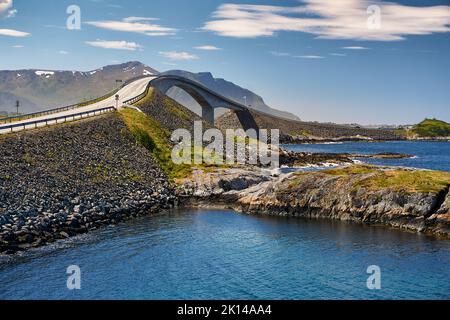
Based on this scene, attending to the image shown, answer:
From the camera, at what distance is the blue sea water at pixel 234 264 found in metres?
35.2

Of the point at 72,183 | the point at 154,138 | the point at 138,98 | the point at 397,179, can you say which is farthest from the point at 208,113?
the point at 397,179

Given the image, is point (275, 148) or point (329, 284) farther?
point (275, 148)

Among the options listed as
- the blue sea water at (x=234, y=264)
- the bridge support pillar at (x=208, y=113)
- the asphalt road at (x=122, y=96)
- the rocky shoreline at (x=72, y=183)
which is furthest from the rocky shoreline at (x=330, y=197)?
the bridge support pillar at (x=208, y=113)

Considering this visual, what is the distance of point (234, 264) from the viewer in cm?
4150

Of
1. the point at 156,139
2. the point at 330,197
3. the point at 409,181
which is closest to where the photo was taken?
the point at 409,181

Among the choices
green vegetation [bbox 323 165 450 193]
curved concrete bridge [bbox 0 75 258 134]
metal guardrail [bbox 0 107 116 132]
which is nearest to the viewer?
green vegetation [bbox 323 165 450 193]

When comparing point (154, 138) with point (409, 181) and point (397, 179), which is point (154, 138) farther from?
point (409, 181)

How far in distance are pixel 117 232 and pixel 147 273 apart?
13898 mm

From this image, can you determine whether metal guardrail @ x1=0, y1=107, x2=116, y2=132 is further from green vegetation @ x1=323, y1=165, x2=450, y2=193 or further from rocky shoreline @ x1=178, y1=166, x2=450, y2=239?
green vegetation @ x1=323, y1=165, x2=450, y2=193

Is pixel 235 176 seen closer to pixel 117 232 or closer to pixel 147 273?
pixel 117 232

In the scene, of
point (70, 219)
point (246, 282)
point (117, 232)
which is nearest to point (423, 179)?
point (246, 282)

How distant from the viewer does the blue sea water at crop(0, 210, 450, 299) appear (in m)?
35.2

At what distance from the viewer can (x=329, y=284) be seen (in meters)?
36.7

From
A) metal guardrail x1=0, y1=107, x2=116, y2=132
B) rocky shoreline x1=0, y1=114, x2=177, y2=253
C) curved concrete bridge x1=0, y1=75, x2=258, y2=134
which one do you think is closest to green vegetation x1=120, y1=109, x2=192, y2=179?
rocky shoreline x1=0, y1=114, x2=177, y2=253
